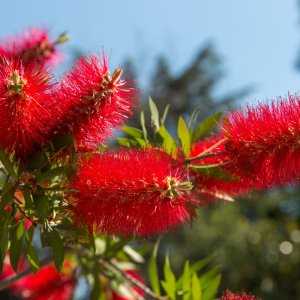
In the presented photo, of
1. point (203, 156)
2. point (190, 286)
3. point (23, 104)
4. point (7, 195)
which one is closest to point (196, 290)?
point (190, 286)

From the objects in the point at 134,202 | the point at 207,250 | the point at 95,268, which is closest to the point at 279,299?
the point at 207,250

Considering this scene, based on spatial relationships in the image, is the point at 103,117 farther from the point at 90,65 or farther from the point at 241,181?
the point at 241,181

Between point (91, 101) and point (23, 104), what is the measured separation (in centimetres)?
16

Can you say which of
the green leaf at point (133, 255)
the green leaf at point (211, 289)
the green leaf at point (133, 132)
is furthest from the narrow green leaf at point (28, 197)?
the green leaf at point (133, 255)

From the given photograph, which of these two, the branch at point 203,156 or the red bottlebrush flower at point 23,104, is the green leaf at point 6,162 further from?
the branch at point 203,156

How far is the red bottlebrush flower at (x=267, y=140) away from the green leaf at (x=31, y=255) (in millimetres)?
591

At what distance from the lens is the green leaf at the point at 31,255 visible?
1599 mm

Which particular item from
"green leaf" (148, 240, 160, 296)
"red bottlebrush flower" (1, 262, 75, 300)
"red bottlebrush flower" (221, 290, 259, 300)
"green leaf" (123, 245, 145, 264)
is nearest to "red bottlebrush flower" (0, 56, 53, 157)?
"red bottlebrush flower" (221, 290, 259, 300)

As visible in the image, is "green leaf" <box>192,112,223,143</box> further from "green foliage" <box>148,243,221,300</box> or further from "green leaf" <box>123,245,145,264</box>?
"green leaf" <box>123,245,145,264</box>

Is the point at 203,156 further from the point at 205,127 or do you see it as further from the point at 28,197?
the point at 28,197

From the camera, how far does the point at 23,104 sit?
4.35 ft

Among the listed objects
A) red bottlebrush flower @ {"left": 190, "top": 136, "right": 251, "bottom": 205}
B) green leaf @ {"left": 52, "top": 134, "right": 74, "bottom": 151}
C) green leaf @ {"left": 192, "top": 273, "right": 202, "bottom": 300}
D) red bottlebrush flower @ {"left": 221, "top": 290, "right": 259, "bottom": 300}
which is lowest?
green leaf @ {"left": 192, "top": 273, "right": 202, "bottom": 300}

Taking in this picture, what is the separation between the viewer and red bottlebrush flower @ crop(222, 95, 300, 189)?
4.70ft

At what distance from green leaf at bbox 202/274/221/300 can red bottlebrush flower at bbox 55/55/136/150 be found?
29.4 inches
